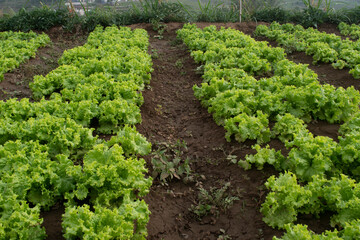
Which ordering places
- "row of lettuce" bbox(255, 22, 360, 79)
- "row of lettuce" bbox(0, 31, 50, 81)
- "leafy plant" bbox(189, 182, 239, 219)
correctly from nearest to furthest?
"leafy plant" bbox(189, 182, 239, 219) < "row of lettuce" bbox(255, 22, 360, 79) < "row of lettuce" bbox(0, 31, 50, 81)

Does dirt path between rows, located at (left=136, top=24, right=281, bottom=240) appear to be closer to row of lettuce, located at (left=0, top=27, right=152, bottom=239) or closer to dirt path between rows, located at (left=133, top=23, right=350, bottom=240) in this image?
dirt path between rows, located at (left=133, top=23, right=350, bottom=240)

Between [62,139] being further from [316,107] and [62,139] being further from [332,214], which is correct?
[316,107]

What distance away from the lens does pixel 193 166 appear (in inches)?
227

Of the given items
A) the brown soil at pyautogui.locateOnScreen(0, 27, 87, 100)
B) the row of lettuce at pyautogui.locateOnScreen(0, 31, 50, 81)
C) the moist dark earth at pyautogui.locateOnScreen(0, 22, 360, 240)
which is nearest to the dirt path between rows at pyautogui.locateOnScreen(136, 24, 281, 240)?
the moist dark earth at pyautogui.locateOnScreen(0, 22, 360, 240)

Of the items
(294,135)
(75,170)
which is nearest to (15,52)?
(75,170)

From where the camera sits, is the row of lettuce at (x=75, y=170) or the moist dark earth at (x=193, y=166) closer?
the row of lettuce at (x=75, y=170)

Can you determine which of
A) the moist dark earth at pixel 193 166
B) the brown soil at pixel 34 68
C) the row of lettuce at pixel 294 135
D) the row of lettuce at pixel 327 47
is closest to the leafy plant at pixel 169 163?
the moist dark earth at pixel 193 166

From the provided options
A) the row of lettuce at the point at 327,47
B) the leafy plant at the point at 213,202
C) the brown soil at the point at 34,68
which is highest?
the row of lettuce at the point at 327,47

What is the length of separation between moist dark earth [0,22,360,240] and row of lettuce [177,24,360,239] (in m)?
0.19

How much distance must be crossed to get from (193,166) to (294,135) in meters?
1.77

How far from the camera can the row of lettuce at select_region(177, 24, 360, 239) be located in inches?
159

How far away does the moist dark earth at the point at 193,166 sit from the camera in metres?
4.34

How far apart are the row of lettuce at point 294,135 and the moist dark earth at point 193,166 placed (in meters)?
0.19

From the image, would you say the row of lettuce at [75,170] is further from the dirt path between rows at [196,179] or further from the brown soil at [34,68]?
the brown soil at [34,68]
